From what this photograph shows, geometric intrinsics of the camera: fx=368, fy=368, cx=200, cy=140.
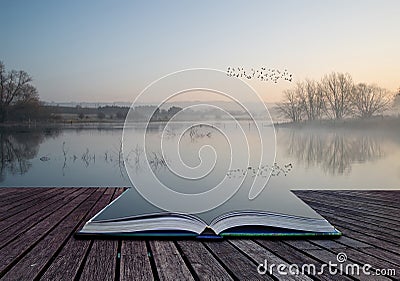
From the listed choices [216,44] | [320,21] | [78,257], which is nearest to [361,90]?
[320,21]

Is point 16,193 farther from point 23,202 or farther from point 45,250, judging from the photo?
point 45,250

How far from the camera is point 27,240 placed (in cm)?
216

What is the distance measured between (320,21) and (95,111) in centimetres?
741

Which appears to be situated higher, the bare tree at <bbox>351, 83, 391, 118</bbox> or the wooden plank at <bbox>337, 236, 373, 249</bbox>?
the bare tree at <bbox>351, 83, 391, 118</bbox>

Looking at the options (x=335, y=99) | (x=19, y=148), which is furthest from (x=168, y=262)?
(x=335, y=99)

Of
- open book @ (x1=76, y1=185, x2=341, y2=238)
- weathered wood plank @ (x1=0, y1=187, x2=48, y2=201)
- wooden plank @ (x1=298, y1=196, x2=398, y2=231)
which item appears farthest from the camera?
weathered wood plank @ (x1=0, y1=187, x2=48, y2=201)

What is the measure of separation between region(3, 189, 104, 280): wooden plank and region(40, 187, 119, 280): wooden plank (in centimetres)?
4

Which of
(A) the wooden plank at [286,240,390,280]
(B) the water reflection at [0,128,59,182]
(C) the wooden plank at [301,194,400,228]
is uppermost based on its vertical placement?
(A) the wooden plank at [286,240,390,280]

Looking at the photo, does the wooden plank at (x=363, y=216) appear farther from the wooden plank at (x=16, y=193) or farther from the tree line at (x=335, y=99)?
the tree line at (x=335, y=99)

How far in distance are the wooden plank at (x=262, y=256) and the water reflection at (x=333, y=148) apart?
26.1 ft

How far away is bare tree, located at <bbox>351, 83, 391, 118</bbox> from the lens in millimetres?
12117

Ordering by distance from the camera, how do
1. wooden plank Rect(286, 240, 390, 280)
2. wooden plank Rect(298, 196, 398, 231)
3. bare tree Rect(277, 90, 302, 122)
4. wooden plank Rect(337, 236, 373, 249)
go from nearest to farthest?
1. wooden plank Rect(286, 240, 390, 280)
2. wooden plank Rect(337, 236, 373, 249)
3. wooden plank Rect(298, 196, 398, 231)
4. bare tree Rect(277, 90, 302, 122)

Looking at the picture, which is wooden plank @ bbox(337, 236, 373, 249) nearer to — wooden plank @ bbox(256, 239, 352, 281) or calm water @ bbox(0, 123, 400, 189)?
wooden plank @ bbox(256, 239, 352, 281)

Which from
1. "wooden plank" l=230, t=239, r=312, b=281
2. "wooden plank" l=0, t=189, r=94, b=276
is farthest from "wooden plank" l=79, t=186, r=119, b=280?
"wooden plank" l=230, t=239, r=312, b=281
